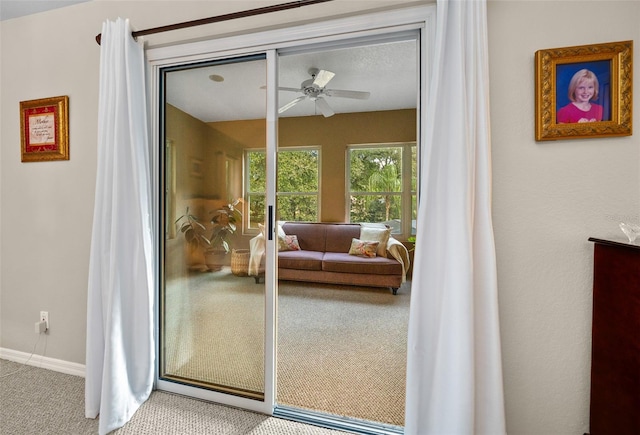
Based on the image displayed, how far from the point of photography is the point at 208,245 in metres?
1.99

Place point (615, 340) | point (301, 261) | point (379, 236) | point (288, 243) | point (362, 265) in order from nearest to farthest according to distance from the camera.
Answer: point (615, 340) → point (362, 265) → point (301, 261) → point (379, 236) → point (288, 243)

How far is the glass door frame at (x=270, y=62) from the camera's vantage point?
1.58m

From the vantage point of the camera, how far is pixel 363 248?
4613mm

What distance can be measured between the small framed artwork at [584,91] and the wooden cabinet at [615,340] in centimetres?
51

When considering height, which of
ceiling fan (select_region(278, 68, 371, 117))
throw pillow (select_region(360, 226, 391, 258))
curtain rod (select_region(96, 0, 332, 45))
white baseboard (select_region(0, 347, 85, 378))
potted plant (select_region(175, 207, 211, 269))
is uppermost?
ceiling fan (select_region(278, 68, 371, 117))

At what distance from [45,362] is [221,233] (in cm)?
174

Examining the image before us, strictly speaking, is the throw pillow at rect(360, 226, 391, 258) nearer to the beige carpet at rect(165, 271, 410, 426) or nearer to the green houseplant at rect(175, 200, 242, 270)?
the beige carpet at rect(165, 271, 410, 426)

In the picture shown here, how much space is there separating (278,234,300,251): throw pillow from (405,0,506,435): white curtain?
3.50m

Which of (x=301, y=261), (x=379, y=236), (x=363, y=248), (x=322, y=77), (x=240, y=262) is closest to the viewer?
(x=240, y=262)

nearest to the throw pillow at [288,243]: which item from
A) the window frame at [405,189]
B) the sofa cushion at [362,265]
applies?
the sofa cushion at [362,265]

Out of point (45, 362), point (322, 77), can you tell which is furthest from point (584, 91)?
point (45, 362)

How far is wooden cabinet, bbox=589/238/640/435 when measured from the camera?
116 cm

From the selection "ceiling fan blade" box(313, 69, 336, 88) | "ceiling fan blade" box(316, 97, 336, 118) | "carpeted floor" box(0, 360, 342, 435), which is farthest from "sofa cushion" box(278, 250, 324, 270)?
"carpeted floor" box(0, 360, 342, 435)

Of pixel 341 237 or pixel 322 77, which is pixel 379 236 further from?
pixel 322 77
